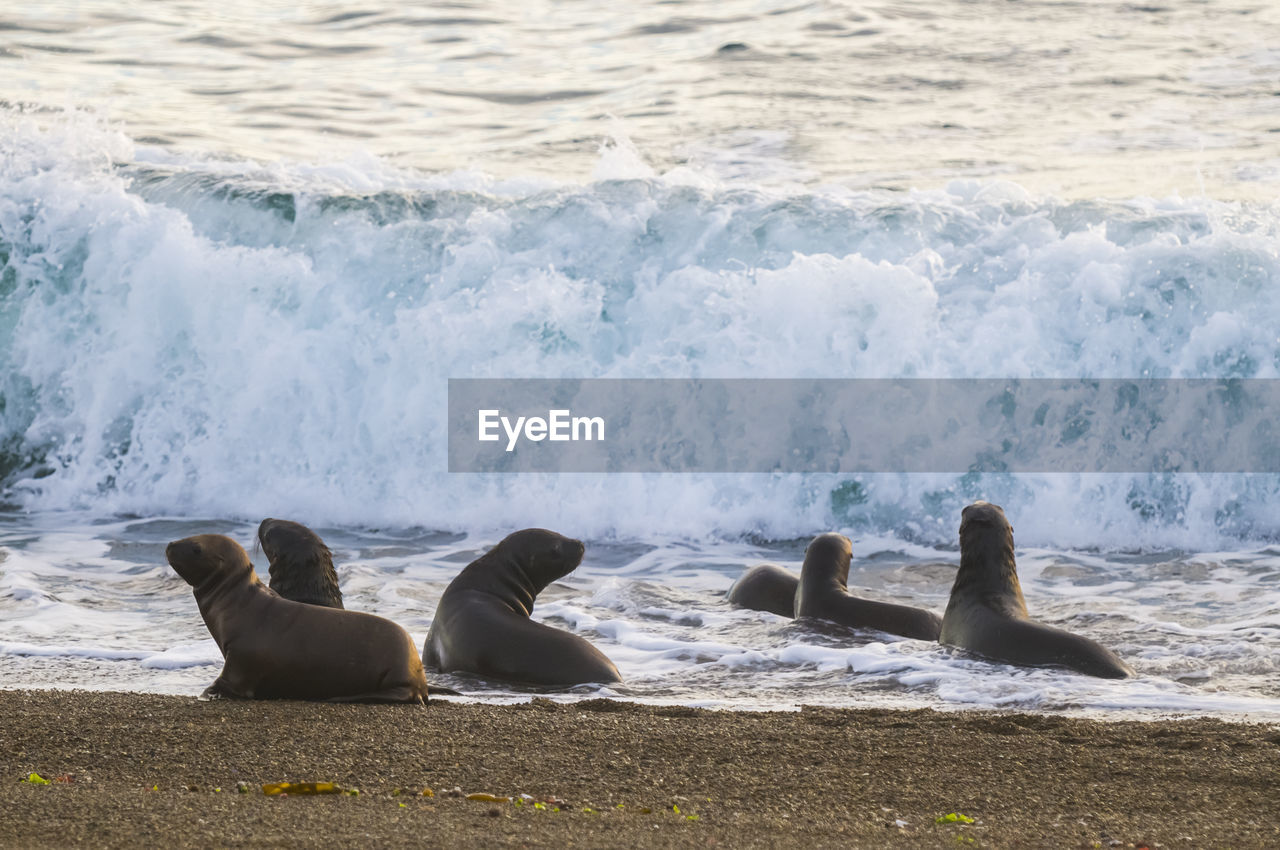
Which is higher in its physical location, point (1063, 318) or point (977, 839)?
point (1063, 318)

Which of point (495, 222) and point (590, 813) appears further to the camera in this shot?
point (495, 222)

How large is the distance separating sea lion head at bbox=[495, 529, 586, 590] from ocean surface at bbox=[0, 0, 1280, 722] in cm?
62

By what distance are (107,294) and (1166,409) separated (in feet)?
36.7

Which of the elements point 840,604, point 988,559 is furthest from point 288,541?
point 988,559

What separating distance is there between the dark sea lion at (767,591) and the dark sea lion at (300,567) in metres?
3.21

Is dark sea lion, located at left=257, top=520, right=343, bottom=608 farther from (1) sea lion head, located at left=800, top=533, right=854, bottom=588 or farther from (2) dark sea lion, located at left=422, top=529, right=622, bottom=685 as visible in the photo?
(1) sea lion head, located at left=800, top=533, right=854, bottom=588

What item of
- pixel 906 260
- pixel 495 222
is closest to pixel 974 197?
pixel 906 260

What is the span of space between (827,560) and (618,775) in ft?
13.1

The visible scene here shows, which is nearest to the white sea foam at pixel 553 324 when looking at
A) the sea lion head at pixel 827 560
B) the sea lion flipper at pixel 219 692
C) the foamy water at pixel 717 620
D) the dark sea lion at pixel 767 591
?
the foamy water at pixel 717 620

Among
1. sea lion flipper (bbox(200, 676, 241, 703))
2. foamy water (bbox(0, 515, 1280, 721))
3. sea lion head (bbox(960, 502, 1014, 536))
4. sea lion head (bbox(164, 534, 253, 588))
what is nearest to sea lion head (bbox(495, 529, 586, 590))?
foamy water (bbox(0, 515, 1280, 721))

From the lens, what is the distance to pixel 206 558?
599 cm

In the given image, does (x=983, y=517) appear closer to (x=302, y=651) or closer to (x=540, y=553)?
(x=540, y=553)

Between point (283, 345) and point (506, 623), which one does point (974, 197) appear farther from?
point (506, 623)

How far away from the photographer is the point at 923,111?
63.2ft
